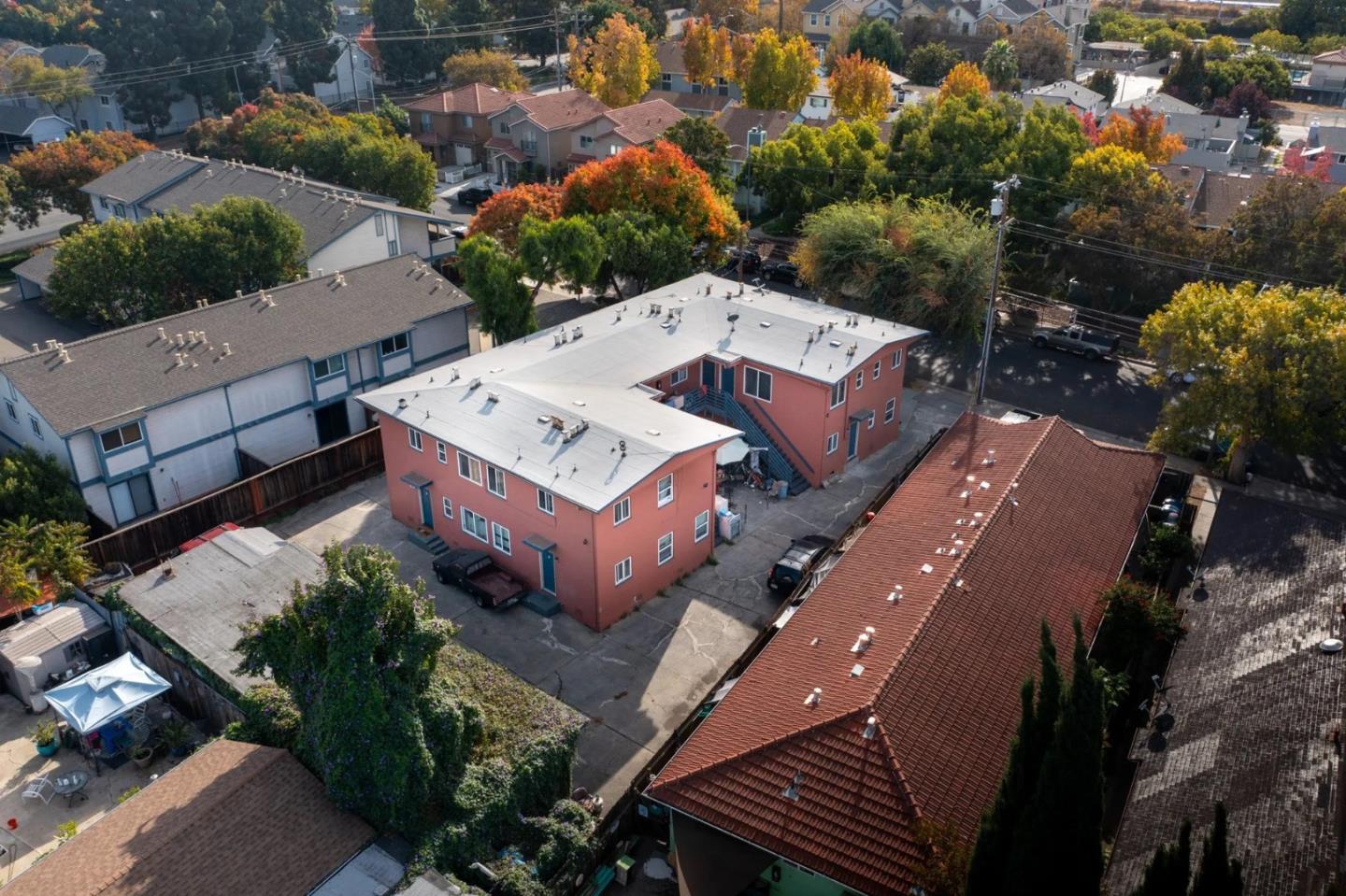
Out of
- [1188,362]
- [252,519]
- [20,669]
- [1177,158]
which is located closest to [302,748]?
[20,669]

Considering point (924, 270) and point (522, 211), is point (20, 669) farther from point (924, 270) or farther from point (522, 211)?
point (924, 270)

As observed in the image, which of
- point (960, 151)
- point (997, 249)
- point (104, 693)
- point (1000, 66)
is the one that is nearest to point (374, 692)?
point (104, 693)

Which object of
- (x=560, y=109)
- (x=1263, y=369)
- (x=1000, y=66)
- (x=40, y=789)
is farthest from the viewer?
(x=1000, y=66)

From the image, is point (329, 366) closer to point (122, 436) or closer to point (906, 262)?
point (122, 436)

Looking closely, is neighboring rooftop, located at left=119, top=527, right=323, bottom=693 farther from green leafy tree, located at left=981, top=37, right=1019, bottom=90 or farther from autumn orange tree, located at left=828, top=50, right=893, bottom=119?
green leafy tree, located at left=981, top=37, right=1019, bottom=90

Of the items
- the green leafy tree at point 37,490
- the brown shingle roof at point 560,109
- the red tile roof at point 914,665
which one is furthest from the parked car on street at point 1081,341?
the green leafy tree at point 37,490

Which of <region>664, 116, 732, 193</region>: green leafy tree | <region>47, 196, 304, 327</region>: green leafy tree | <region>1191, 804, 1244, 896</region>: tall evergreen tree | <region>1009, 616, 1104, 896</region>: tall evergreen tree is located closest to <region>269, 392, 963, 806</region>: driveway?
<region>1009, 616, 1104, 896</region>: tall evergreen tree
